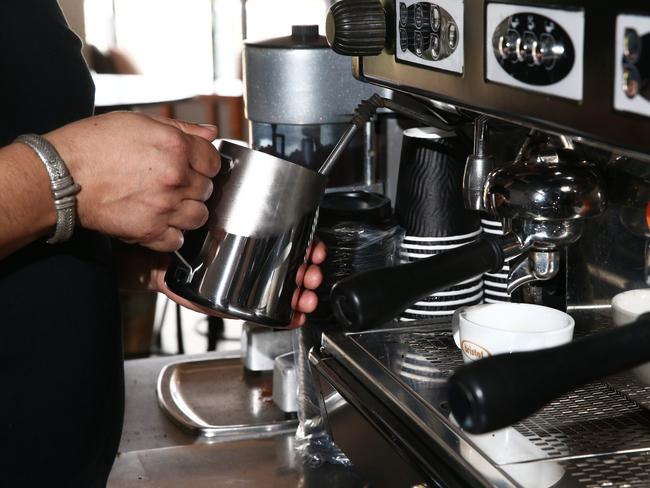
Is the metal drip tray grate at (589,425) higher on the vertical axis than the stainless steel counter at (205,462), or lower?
higher

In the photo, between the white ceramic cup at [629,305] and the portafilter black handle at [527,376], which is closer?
the portafilter black handle at [527,376]

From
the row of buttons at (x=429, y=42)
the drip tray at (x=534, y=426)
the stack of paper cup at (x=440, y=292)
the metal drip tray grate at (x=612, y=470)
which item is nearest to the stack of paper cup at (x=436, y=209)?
the stack of paper cup at (x=440, y=292)

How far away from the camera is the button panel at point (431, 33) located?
0.68 meters

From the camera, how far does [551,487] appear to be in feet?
2.02

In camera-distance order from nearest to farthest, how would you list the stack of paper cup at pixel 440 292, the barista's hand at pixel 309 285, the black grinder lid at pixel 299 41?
1. the barista's hand at pixel 309 285
2. the stack of paper cup at pixel 440 292
3. the black grinder lid at pixel 299 41

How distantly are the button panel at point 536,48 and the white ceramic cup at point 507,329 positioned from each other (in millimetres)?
192

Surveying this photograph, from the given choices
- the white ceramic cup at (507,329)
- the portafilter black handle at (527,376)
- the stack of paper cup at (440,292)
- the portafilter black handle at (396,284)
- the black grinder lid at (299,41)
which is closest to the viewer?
the portafilter black handle at (527,376)

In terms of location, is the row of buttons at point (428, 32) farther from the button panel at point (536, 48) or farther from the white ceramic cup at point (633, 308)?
the white ceramic cup at point (633, 308)

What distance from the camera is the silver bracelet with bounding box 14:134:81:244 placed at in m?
→ 0.68

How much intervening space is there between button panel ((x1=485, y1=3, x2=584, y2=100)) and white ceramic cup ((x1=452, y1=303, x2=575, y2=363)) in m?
0.19

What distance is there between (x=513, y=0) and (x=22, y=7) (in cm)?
44

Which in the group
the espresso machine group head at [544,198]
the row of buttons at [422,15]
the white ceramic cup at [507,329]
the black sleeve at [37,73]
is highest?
the row of buttons at [422,15]

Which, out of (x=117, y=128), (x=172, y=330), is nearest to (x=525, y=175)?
(x=117, y=128)

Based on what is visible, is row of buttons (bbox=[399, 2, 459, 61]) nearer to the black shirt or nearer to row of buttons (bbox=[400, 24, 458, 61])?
row of buttons (bbox=[400, 24, 458, 61])
